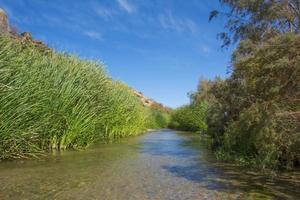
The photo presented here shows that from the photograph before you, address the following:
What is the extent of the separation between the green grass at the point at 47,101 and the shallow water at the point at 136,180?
60cm

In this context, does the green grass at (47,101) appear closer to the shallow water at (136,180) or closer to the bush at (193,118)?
the shallow water at (136,180)

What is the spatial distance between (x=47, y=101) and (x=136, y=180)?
367 centimetres

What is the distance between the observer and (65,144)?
10703 millimetres

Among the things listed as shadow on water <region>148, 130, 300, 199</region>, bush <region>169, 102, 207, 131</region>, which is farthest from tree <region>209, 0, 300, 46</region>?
bush <region>169, 102, 207, 131</region>

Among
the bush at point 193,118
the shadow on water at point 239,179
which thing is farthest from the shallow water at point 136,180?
the bush at point 193,118

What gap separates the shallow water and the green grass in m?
0.60

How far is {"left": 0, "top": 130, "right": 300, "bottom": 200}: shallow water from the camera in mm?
5551

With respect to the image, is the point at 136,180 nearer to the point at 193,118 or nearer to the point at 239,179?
the point at 239,179

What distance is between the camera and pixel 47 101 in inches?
368

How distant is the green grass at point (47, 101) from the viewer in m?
7.81

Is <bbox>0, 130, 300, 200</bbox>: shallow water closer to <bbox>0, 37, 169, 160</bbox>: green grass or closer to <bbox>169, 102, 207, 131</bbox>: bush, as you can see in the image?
<bbox>0, 37, 169, 160</bbox>: green grass

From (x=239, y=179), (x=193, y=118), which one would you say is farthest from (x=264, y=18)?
(x=193, y=118)

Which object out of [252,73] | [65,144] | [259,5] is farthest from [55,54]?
[252,73]

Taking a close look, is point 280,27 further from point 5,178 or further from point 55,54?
point 5,178
